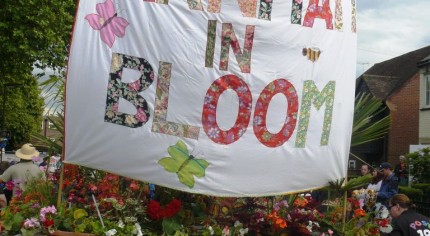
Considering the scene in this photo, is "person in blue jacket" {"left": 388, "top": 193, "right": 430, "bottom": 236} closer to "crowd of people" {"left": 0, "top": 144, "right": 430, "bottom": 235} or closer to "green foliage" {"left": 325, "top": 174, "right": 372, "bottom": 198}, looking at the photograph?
"crowd of people" {"left": 0, "top": 144, "right": 430, "bottom": 235}

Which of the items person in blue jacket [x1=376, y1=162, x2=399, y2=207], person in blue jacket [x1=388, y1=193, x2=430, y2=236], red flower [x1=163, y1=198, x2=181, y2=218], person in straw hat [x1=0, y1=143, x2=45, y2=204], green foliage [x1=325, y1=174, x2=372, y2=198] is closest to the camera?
red flower [x1=163, y1=198, x2=181, y2=218]

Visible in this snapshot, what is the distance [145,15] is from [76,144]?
1.06 metres

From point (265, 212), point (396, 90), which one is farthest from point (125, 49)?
point (396, 90)

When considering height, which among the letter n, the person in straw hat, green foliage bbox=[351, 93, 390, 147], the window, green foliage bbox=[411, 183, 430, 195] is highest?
the window

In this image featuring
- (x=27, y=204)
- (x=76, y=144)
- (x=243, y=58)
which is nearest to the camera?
(x=76, y=144)

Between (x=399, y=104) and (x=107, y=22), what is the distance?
28391mm

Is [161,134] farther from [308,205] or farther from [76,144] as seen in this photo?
[308,205]

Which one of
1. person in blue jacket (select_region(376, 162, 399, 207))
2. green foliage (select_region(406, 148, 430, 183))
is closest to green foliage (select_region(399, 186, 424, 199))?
green foliage (select_region(406, 148, 430, 183))

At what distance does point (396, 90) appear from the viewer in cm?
3061

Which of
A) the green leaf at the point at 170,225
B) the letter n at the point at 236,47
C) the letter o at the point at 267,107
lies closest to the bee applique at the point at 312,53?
the letter o at the point at 267,107

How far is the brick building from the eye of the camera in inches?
1174

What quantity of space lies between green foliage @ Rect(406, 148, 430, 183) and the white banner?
9995 millimetres

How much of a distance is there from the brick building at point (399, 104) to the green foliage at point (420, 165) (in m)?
13.8

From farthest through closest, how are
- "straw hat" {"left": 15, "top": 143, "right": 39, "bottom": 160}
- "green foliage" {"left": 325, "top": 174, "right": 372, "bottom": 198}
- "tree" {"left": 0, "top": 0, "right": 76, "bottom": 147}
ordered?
"tree" {"left": 0, "top": 0, "right": 76, "bottom": 147}
"straw hat" {"left": 15, "top": 143, "right": 39, "bottom": 160}
"green foliage" {"left": 325, "top": 174, "right": 372, "bottom": 198}
